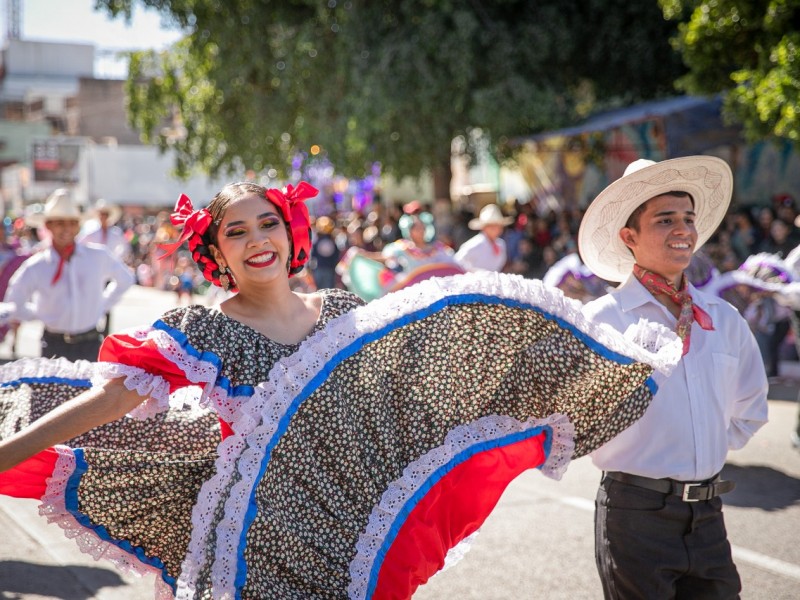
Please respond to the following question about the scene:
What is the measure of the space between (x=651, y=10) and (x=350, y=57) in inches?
218

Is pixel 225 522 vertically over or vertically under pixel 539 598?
over

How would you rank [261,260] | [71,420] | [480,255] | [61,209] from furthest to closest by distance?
[480,255] → [61,209] → [261,260] → [71,420]

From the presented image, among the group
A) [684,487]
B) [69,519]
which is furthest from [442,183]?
[69,519]

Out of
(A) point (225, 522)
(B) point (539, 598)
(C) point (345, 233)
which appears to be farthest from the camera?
(C) point (345, 233)

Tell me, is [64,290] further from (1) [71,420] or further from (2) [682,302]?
(2) [682,302]

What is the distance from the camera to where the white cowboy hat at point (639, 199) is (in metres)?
3.44

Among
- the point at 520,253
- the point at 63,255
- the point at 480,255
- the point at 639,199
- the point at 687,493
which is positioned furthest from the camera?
the point at 520,253

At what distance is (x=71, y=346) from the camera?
7344 millimetres

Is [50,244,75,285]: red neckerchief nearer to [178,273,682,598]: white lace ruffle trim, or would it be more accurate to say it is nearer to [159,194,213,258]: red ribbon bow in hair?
[159,194,213,258]: red ribbon bow in hair

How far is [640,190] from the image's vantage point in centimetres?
346

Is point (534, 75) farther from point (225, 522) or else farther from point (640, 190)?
point (225, 522)

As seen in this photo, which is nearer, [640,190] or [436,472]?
[436,472]

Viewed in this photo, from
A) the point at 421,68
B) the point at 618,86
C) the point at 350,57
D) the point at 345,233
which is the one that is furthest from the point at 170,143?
the point at 618,86

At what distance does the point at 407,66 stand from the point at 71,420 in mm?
14884
